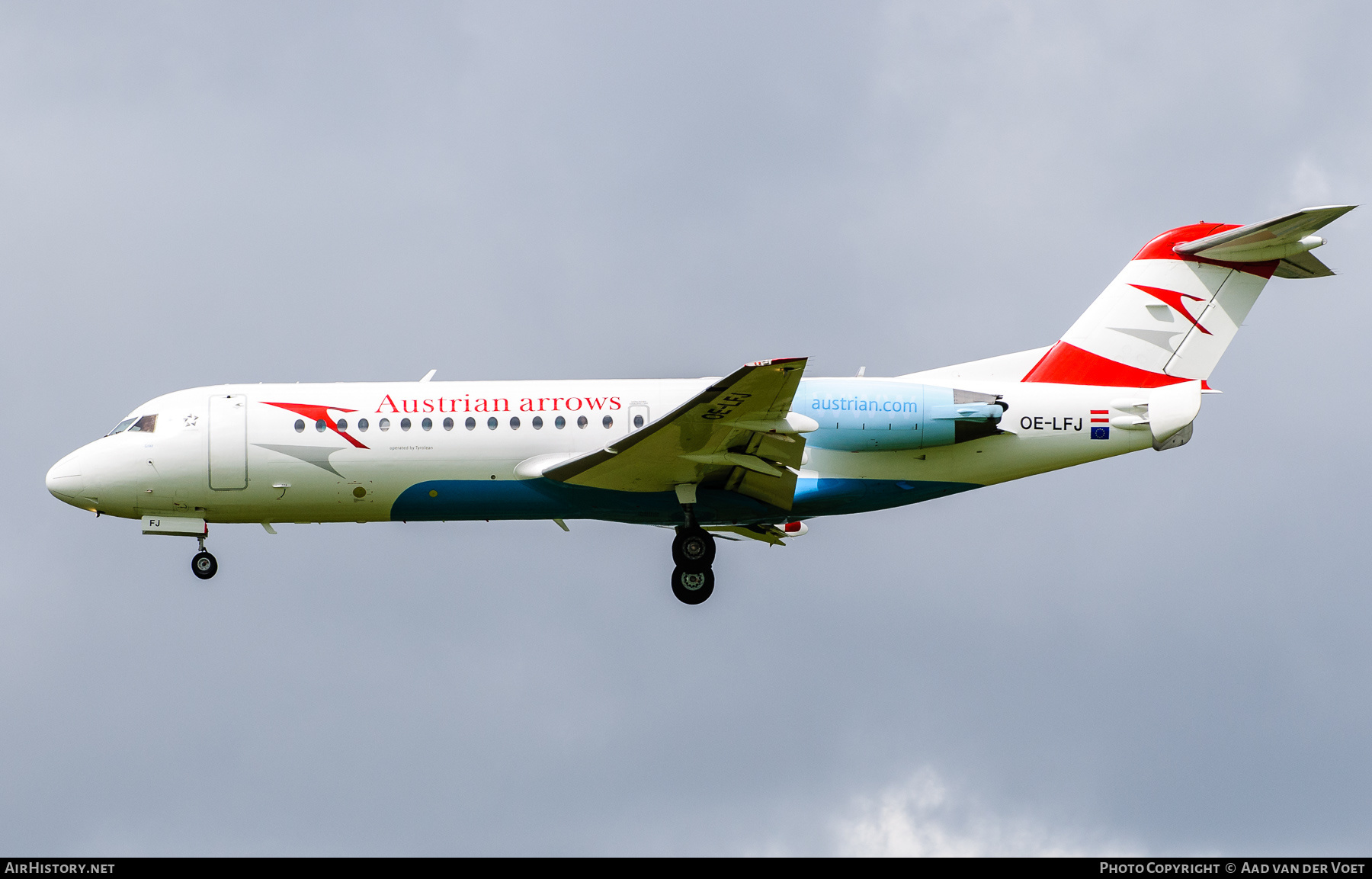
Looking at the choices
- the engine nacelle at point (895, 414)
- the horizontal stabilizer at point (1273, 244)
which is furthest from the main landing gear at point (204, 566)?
the horizontal stabilizer at point (1273, 244)

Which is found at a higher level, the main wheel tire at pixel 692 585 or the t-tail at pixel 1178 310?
the t-tail at pixel 1178 310

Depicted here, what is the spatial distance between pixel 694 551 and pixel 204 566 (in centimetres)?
855

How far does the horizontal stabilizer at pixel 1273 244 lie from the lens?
24375mm

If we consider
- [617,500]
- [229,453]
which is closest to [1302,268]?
[617,500]

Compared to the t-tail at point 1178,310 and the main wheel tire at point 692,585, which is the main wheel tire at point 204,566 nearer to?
the main wheel tire at point 692,585

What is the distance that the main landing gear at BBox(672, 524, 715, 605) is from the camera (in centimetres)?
2420

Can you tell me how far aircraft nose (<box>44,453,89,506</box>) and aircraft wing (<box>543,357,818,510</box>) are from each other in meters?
→ 8.31

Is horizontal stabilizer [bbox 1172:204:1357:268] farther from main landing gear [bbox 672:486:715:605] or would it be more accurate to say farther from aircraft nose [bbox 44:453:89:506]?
aircraft nose [bbox 44:453:89:506]

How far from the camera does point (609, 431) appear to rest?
78.6 feet

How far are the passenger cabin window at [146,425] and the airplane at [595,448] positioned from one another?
0.09ft

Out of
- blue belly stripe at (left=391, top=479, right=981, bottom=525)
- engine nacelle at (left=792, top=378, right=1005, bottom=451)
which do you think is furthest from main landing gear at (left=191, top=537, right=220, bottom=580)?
engine nacelle at (left=792, top=378, right=1005, bottom=451)

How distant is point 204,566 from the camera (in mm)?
24703

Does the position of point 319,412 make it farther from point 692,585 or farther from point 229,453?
point 692,585
